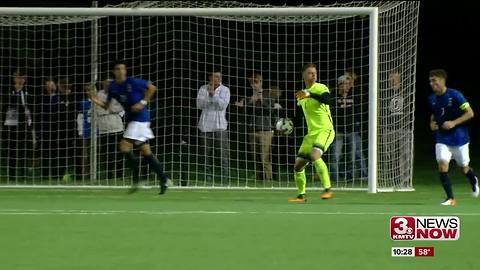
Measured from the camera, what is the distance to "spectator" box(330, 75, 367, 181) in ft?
60.6

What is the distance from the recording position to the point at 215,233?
419 inches

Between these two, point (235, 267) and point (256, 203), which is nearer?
point (235, 267)

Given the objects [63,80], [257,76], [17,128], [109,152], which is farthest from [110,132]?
[257,76]

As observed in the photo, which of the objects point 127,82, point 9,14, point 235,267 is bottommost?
point 235,267

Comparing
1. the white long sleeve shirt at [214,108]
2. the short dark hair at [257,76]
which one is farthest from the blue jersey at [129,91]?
the short dark hair at [257,76]

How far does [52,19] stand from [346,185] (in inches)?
217

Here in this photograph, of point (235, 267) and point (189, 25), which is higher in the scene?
point (189, 25)

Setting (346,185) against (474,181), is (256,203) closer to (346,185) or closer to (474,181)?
(474,181)

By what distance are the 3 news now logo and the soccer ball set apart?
8218mm

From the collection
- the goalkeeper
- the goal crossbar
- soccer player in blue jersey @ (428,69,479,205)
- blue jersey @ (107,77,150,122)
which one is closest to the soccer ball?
the goal crossbar

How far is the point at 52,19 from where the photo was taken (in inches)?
743

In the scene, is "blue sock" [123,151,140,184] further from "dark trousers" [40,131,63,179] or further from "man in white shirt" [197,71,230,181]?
"dark trousers" [40,131,63,179]

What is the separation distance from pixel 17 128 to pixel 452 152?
8313 mm

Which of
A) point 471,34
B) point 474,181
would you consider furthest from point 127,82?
point 471,34
